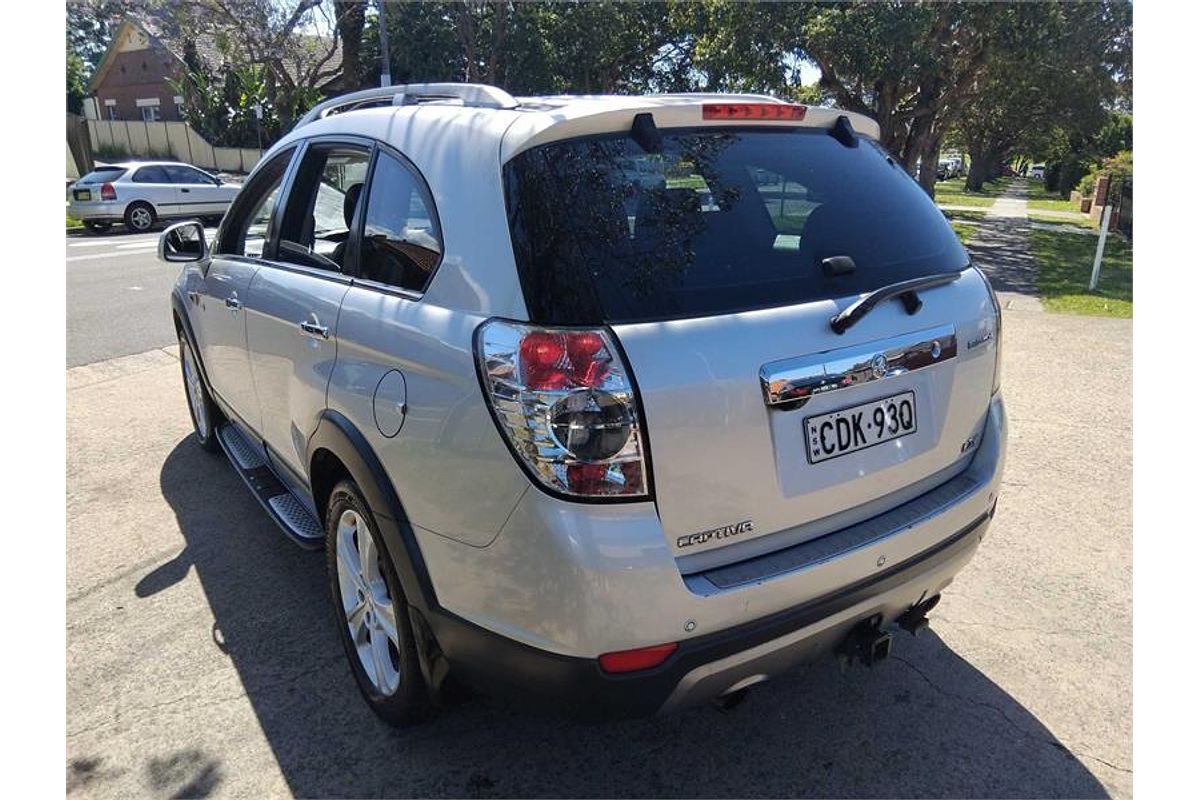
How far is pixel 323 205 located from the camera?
3203 mm

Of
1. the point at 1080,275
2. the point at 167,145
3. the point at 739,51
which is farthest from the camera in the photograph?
the point at 167,145

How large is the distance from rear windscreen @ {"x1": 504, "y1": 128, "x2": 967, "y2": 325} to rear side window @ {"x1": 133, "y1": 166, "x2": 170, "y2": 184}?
20254 mm

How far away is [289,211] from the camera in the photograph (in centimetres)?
331

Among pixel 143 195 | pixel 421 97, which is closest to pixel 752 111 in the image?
pixel 421 97

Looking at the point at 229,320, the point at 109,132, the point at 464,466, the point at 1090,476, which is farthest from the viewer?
the point at 109,132

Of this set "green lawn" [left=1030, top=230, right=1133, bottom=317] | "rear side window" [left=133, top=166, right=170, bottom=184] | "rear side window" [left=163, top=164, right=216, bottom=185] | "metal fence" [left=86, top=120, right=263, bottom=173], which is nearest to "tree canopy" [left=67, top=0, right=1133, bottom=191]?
"metal fence" [left=86, top=120, right=263, bottom=173]

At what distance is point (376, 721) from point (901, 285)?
2161 millimetres

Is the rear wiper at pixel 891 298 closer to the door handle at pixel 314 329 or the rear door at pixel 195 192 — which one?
the door handle at pixel 314 329

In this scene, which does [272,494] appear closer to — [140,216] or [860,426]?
[860,426]

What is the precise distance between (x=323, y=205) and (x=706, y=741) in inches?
96.0

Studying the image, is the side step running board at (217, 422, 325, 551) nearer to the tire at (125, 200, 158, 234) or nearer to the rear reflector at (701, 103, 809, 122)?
the rear reflector at (701, 103, 809, 122)

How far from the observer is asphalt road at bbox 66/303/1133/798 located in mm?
2447

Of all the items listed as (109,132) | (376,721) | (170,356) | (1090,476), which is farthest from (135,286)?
(109,132)

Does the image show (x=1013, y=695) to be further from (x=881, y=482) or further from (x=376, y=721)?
(x=376, y=721)
